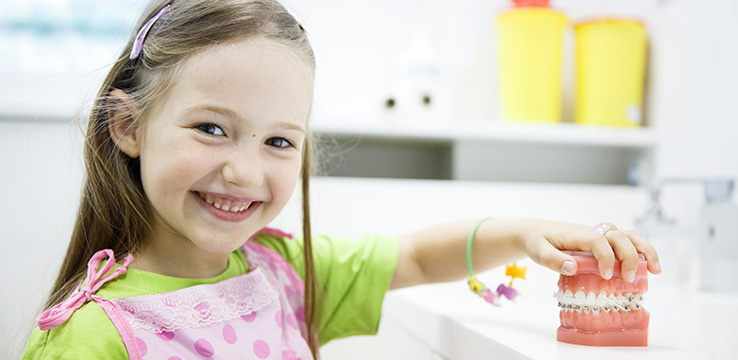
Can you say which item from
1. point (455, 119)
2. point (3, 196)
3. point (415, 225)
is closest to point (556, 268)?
point (415, 225)

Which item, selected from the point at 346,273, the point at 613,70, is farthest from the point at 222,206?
the point at 613,70

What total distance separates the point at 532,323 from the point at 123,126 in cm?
52

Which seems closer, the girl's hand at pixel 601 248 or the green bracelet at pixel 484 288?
the girl's hand at pixel 601 248

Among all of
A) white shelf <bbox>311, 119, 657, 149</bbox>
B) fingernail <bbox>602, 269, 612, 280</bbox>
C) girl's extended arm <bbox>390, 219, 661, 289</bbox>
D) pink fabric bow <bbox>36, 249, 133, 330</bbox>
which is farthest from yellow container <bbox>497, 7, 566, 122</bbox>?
pink fabric bow <bbox>36, 249, 133, 330</bbox>

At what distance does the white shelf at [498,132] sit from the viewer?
4.31 ft

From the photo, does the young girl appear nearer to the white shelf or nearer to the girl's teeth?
the girl's teeth

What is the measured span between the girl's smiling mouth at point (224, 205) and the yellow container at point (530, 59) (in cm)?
87

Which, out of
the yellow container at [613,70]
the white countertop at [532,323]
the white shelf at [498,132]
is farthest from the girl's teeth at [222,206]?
the yellow container at [613,70]

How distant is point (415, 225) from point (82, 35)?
0.86 meters

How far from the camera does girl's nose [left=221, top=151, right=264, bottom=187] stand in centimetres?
66

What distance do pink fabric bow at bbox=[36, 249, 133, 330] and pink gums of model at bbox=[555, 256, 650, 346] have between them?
1.53ft

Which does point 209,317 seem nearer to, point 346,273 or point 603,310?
point 346,273

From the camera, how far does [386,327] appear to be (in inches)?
42.6

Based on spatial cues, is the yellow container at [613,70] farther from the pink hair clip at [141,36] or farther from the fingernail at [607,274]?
the pink hair clip at [141,36]
